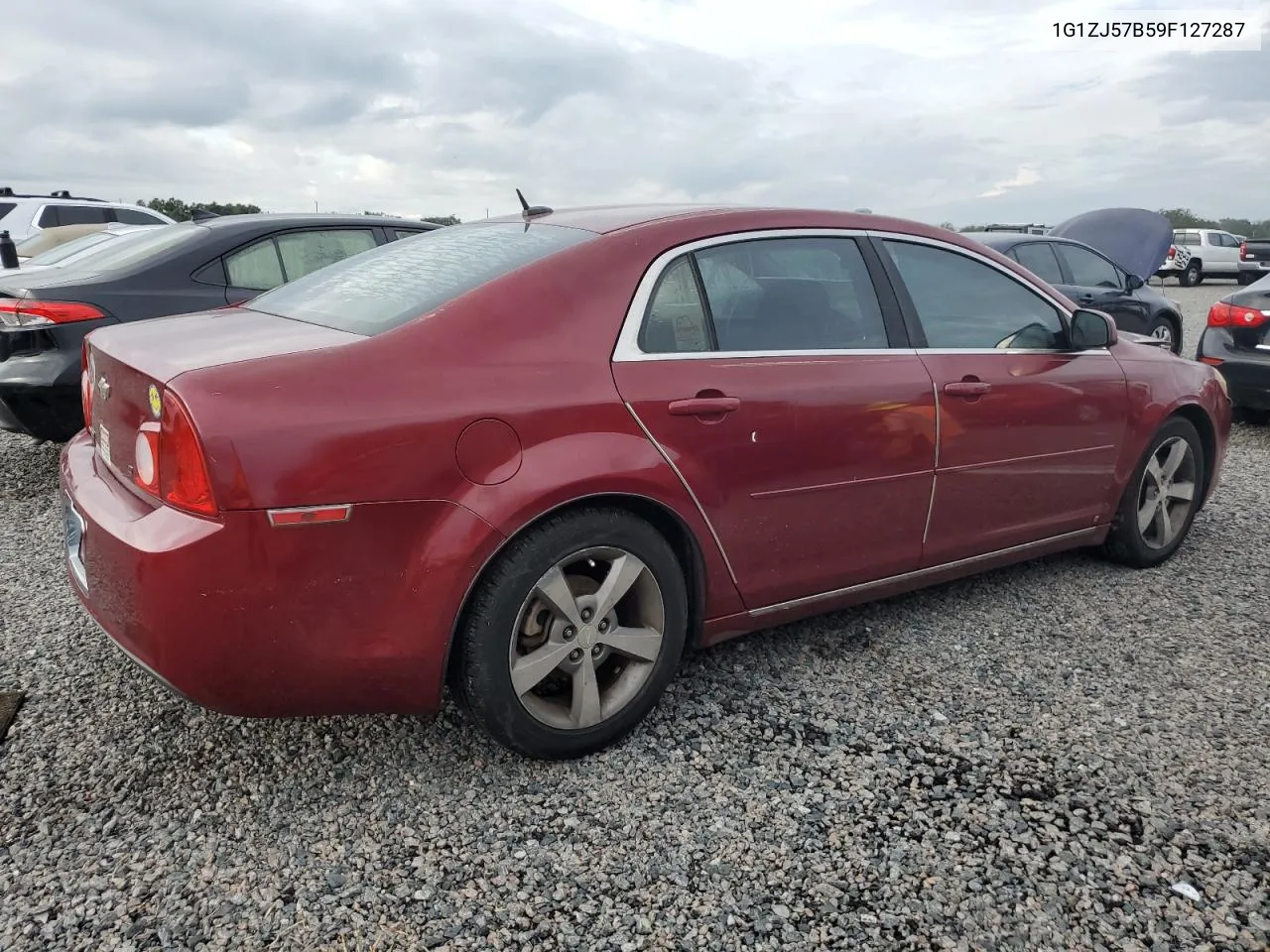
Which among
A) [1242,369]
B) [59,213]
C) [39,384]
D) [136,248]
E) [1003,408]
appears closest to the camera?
[1003,408]

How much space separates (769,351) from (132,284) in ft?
12.0

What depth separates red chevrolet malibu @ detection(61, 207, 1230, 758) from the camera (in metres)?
2.16

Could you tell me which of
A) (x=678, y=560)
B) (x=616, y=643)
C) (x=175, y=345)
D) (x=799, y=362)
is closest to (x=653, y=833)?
(x=616, y=643)

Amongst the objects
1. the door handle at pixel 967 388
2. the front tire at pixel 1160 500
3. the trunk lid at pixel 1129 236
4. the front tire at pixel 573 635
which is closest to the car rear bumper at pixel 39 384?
the front tire at pixel 573 635

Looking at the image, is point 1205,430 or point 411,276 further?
point 1205,430

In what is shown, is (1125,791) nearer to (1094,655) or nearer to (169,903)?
(1094,655)

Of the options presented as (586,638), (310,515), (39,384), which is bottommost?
(586,638)

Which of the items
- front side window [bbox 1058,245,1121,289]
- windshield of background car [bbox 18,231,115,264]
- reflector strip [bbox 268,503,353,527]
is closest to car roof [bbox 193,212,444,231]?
windshield of background car [bbox 18,231,115,264]

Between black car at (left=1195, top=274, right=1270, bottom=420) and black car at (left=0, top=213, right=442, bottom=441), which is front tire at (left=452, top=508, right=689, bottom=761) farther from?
black car at (left=1195, top=274, right=1270, bottom=420)

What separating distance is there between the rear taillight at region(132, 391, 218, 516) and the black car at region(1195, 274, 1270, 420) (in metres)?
6.88

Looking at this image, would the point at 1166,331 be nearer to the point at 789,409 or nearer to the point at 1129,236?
the point at 1129,236

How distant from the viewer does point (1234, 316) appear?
22.8 ft

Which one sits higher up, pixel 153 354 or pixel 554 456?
pixel 153 354

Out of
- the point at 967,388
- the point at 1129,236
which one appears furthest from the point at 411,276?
the point at 1129,236
